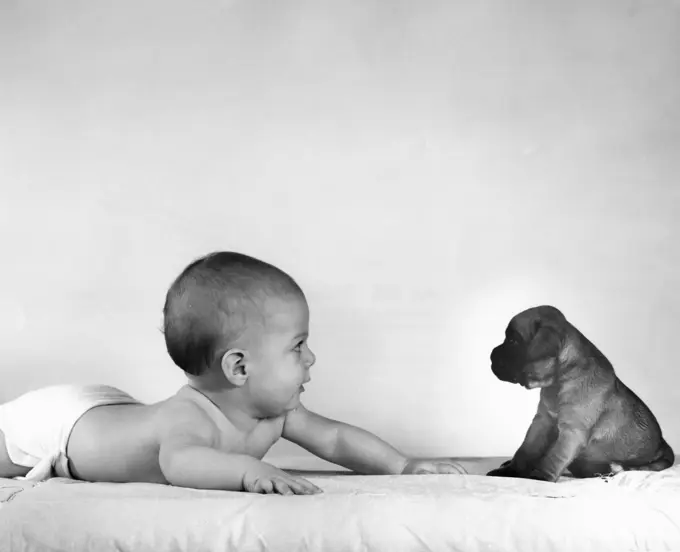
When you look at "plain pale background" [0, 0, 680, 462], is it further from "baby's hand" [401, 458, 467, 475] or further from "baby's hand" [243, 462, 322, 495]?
"baby's hand" [243, 462, 322, 495]

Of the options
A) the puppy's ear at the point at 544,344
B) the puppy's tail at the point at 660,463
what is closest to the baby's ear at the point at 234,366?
the puppy's ear at the point at 544,344

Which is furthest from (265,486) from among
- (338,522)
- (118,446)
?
(118,446)

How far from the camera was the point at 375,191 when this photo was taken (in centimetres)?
178

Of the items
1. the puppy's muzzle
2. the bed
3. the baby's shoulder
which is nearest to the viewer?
the bed

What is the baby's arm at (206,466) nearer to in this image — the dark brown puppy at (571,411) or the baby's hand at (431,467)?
the baby's hand at (431,467)

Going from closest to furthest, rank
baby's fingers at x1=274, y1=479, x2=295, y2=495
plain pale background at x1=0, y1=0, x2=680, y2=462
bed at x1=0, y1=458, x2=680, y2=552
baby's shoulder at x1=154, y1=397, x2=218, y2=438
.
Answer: bed at x1=0, y1=458, x2=680, y2=552, baby's fingers at x1=274, y1=479, x2=295, y2=495, baby's shoulder at x1=154, y1=397, x2=218, y2=438, plain pale background at x1=0, y1=0, x2=680, y2=462

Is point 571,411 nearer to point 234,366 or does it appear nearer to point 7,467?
point 234,366

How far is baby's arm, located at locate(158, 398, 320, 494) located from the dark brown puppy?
0.36 metres

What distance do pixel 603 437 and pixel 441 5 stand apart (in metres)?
0.99

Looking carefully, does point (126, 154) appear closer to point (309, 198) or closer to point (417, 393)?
point (309, 198)

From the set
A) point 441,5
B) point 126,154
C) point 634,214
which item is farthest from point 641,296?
point 126,154

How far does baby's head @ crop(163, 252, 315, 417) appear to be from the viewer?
3.87 feet

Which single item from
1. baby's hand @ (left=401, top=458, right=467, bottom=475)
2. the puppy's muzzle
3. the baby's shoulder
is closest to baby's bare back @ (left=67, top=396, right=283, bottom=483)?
the baby's shoulder

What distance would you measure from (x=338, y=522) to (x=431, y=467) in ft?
1.23
